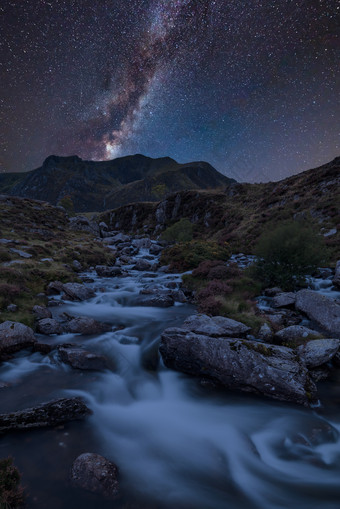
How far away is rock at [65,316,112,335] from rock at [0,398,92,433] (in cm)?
465

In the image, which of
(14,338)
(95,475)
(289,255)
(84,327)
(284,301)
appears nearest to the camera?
(95,475)

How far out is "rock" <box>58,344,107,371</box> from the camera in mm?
7426

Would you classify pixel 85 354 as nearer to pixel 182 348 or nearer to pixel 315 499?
pixel 182 348

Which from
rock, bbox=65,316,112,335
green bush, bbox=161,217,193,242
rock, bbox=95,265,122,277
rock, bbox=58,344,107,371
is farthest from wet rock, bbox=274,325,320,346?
green bush, bbox=161,217,193,242

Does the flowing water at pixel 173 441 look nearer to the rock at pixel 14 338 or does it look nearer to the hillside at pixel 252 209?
the rock at pixel 14 338

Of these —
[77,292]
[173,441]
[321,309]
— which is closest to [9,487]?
[173,441]

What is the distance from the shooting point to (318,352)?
274 inches

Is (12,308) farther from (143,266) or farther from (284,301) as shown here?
(143,266)

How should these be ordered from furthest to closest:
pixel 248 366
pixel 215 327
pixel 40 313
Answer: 1. pixel 40 313
2. pixel 215 327
3. pixel 248 366

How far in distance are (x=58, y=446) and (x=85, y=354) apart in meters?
3.34

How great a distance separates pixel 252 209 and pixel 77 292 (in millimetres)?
42253

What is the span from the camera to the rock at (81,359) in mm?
7426

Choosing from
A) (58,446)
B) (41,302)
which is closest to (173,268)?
(41,302)

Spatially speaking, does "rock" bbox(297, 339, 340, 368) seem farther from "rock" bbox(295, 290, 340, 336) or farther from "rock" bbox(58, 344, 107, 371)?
"rock" bbox(58, 344, 107, 371)
